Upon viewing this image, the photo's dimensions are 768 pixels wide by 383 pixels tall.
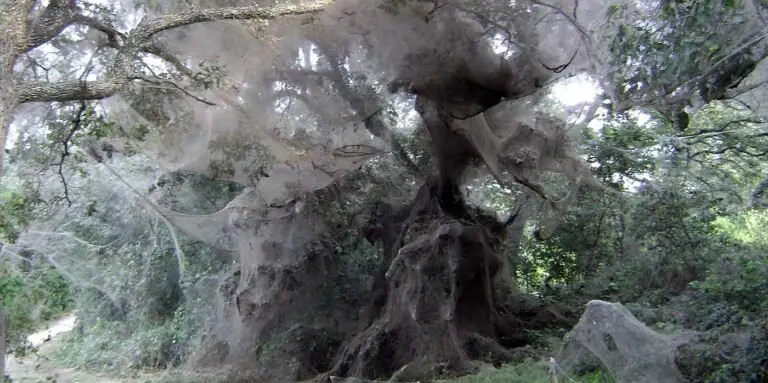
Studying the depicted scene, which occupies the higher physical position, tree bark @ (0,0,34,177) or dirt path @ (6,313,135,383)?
tree bark @ (0,0,34,177)

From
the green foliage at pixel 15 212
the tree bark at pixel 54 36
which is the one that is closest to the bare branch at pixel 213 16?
the tree bark at pixel 54 36

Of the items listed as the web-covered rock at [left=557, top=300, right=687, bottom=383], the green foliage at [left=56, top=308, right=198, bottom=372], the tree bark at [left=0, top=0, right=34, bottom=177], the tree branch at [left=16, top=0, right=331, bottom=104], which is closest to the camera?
the tree bark at [left=0, top=0, right=34, bottom=177]

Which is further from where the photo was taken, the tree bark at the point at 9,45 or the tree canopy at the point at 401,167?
the tree canopy at the point at 401,167

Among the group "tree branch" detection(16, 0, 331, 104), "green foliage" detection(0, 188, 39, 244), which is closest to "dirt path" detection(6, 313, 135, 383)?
"green foliage" detection(0, 188, 39, 244)

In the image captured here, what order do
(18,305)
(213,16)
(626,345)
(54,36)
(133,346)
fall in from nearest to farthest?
(626,345)
(54,36)
(213,16)
(18,305)
(133,346)

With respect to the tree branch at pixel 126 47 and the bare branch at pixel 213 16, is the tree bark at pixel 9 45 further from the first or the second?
the bare branch at pixel 213 16

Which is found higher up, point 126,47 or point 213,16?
point 213,16

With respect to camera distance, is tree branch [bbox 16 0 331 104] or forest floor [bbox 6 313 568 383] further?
forest floor [bbox 6 313 568 383]

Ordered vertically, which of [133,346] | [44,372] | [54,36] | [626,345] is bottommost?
[44,372]

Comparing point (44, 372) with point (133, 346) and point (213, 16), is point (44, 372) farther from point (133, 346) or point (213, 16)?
point (213, 16)

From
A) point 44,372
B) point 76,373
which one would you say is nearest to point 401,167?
point 76,373

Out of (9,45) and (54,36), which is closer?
(9,45)

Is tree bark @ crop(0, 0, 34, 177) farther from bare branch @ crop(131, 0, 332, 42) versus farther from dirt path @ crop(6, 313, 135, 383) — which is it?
dirt path @ crop(6, 313, 135, 383)

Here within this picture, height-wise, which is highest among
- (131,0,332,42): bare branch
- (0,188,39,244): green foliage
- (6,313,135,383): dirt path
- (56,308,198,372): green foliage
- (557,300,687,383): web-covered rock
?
(131,0,332,42): bare branch
